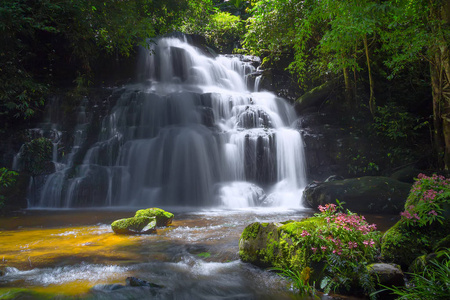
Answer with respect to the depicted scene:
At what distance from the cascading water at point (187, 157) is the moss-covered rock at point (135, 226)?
16.0ft

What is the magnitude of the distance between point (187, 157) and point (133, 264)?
26.8 ft

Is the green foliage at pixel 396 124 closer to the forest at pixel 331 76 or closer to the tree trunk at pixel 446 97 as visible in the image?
the forest at pixel 331 76

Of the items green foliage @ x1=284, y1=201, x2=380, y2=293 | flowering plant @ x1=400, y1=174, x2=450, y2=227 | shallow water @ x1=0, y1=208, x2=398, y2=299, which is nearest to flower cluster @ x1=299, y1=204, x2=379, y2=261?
green foliage @ x1=284, y1=201, x2=380, y2=293

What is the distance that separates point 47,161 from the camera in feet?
36.9

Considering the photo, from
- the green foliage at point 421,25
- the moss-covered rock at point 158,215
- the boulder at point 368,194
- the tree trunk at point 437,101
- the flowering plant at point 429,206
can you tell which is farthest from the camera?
the tree trunk at point 437,101

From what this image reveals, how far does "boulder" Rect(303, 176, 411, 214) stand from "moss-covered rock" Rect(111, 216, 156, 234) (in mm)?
5420

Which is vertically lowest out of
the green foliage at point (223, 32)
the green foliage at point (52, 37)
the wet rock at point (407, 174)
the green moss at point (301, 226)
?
the green moss at point (301, 226)

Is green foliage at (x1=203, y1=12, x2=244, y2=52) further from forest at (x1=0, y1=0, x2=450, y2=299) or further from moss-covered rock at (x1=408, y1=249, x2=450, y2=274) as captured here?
moss-covered rock at (x1=408, y1=249, x2=450, y2=274)

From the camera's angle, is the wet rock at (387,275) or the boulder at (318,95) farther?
the boulder at (318,95)

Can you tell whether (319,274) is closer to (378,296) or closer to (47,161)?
(378,296)

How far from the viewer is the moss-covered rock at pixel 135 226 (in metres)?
5.76

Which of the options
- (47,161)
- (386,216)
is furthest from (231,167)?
(47,161)

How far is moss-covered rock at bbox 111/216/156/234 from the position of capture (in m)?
5.76

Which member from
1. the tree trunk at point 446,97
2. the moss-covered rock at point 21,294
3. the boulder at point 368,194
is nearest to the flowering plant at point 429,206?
the boulder at point 368,194
